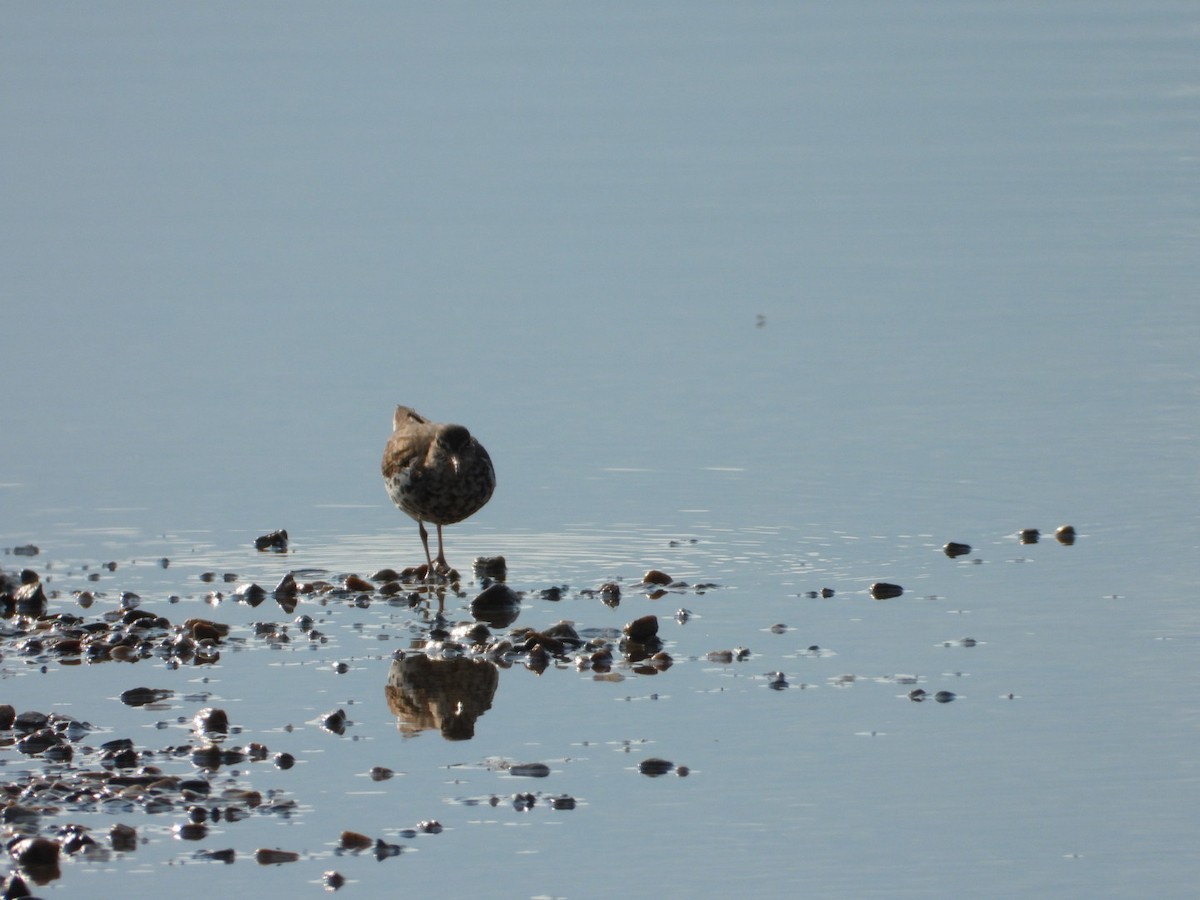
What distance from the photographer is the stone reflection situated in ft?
31.8

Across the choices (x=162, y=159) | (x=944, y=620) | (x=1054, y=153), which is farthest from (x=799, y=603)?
(x=162, y=159)

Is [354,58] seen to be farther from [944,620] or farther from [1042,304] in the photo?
[944,620]

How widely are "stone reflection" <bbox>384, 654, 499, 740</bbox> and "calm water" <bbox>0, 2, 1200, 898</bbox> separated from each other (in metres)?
0.10

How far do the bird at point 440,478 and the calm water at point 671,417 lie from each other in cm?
36

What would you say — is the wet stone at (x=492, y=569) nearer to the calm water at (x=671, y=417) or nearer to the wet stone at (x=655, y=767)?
the calm water at (x=671, y=417)

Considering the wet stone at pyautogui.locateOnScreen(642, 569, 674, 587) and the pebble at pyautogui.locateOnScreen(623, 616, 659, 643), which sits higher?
the wet stone at pyautogui.locateOnScreen(642, 569, 674, 587)

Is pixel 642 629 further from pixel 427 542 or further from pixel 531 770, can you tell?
pixel 427 542

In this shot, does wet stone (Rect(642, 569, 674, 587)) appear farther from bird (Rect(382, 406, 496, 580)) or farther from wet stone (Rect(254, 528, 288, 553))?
wet stone (Rect(254, 528, 288, 553))

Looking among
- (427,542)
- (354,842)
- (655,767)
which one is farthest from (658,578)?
(354,842)

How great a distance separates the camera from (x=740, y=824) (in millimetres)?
8273

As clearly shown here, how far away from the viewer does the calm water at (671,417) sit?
27.9ft

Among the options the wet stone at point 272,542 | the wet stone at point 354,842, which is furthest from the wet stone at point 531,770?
the wet stone at point 272,542

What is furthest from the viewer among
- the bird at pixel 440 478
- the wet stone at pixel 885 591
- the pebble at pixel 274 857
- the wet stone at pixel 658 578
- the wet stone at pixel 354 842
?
the bird at pixel 440 478

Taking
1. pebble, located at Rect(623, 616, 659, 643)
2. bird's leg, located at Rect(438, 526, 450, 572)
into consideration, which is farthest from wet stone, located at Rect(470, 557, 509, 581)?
pebble, located at Rect(623, 616, 659, 643)
